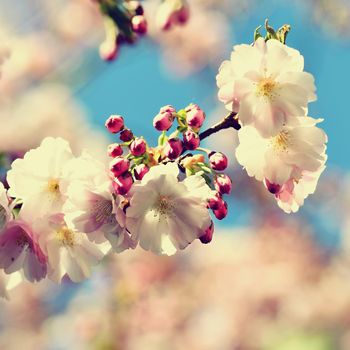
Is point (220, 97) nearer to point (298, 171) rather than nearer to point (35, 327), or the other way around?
point (298, 171)

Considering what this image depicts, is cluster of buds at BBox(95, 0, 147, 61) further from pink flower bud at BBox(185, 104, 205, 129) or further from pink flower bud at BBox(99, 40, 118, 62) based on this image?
pink flower bud at BBox(185, 104, 205, 129)

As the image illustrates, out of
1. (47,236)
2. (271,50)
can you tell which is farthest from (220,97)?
(47,236)

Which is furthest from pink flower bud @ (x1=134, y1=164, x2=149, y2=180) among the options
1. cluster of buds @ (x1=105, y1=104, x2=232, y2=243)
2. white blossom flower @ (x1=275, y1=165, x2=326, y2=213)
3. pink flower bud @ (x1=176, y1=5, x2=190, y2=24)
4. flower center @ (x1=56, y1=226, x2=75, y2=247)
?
pink flower bud @ (x1=176, y1=5, x2=190, y2=24)

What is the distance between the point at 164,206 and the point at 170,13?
1.22 meters

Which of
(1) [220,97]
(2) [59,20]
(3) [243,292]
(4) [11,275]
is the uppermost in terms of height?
(1) [220,97]

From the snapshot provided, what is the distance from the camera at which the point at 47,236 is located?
5.09ft

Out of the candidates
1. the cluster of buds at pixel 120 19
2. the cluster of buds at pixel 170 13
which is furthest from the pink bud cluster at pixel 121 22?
the cluster of buds at pixel 170 13

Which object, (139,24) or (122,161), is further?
(139,24)

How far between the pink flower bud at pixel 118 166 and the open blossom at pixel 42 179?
163 mm

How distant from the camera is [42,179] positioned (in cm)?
156

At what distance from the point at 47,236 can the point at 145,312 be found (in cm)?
414

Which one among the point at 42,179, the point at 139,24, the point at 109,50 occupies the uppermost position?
the point at 42,179

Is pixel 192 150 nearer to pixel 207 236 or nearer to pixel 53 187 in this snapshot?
pixel 207 236

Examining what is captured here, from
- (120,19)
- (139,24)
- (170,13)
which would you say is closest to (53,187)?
(139,24)
